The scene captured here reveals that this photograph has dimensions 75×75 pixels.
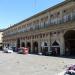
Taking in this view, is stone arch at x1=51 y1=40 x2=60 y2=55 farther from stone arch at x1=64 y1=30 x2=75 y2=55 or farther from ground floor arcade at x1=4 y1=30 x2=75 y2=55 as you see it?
stone arch at x1=64 y1=30 x2=75 y2=55

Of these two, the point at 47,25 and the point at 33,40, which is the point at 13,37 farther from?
the point at 47,25

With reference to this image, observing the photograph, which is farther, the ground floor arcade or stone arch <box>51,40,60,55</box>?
stone arch <box>51,40,60,55</box>

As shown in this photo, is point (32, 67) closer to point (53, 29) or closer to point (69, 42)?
point (69, 42)

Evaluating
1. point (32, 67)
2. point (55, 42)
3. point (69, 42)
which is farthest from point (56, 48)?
point (32, 67)

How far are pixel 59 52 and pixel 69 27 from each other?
8628 mm

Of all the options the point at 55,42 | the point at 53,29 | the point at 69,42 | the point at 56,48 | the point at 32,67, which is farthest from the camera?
the point at 55,42

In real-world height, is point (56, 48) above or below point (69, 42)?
below

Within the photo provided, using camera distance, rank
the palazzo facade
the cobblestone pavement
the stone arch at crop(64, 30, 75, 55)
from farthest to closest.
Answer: the stone arch at crop(64, 30, 75, 55) → the palazzo facade → the cobblestone pavement

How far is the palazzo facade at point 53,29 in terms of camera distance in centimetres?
5006

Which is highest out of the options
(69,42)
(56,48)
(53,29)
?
(53,29)

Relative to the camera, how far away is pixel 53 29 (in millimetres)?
54938

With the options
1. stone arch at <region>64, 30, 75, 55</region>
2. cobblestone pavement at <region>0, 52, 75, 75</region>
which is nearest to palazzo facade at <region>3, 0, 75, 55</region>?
stone arch at <region>64, 30, 75, 55</region>

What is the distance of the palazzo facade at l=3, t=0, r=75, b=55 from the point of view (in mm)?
50062

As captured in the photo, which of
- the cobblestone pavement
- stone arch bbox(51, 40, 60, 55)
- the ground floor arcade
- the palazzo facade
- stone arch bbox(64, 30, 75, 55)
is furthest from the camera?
stone arch bbox(51, 40, 60, 55)
